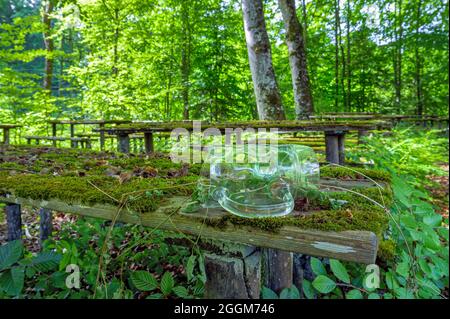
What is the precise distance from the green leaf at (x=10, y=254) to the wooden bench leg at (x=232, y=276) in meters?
0.75

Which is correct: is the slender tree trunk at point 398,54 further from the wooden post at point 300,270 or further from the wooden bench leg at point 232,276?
the wooden bench leg at point 232,276

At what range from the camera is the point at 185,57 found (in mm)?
11023

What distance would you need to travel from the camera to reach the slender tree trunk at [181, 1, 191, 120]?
10.6 metres

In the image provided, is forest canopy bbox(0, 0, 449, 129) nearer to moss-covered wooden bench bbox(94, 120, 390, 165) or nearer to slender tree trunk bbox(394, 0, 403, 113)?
slender tree trunk bbox(394, 0, 403, 113)

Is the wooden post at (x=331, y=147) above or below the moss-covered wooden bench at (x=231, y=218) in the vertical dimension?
above

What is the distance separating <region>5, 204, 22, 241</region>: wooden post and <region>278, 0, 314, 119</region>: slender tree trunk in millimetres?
5471

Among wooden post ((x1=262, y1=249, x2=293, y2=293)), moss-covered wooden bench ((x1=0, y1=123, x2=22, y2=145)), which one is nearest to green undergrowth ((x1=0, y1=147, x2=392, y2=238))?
wooden post ((x1=262, y1=249, x2=293, y2=293))

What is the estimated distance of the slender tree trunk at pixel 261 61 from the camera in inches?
215

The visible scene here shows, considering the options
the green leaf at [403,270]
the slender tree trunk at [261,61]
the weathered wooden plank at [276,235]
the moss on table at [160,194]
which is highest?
the slender tree trunk at [261,61]

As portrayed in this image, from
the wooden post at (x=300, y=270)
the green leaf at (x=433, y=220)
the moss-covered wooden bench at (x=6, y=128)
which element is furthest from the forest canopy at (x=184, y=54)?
the green leaf at (x=433, y=220)

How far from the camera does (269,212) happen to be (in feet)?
3.13
